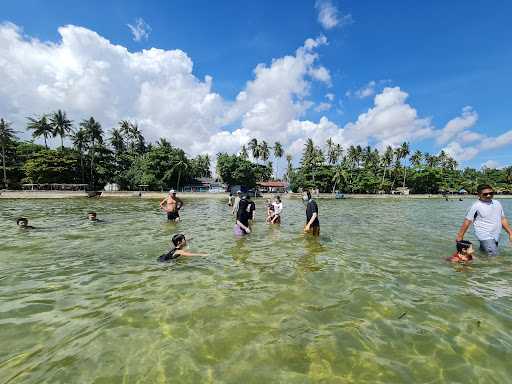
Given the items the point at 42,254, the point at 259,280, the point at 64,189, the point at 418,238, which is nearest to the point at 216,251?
the point at 259,280

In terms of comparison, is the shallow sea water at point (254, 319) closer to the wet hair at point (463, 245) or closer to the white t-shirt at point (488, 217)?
the wet hair at point (463, 245)

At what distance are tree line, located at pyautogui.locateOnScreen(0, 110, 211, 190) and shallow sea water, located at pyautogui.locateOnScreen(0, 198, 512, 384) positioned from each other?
63443mm

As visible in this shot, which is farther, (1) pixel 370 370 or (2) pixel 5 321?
(2) pixel 5 321

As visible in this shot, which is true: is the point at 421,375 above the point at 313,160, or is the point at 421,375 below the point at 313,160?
below

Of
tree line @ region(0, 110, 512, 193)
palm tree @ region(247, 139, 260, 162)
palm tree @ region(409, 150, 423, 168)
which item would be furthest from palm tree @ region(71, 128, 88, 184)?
palm tree @ region(409, 150, 423, 168)

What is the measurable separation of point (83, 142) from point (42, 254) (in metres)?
76.5

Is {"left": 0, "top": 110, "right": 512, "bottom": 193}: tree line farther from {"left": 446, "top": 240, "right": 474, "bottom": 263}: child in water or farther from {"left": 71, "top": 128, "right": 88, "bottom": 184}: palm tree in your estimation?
{"left": 446, "top": 240, "right": 474, "bottom": 263}: child in water

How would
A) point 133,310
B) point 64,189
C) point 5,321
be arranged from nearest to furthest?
point 5,321, point 133,310, point 64,189

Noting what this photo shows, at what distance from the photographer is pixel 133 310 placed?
481 centimetres

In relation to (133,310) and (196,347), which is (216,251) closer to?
(133,310)

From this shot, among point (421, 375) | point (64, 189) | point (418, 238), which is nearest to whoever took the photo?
point (421, 375)

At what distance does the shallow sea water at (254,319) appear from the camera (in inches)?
130

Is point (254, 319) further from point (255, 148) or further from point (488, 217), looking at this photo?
point (255, 148)

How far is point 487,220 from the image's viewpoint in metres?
7.45
